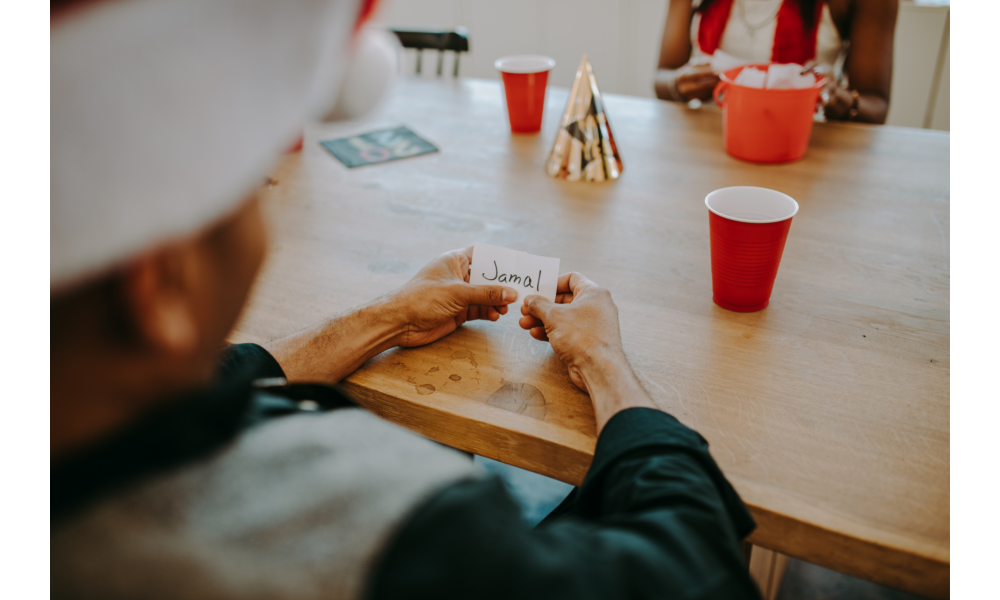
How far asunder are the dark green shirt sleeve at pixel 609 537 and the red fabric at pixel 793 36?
156 cm

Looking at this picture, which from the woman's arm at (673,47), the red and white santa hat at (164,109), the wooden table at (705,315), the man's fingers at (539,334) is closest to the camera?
the red and white santa hat at (164,109)

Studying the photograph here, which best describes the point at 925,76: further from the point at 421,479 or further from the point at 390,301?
the point at 421,479

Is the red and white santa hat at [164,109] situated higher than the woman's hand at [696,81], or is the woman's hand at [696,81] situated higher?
the woman's hand at [696,81]

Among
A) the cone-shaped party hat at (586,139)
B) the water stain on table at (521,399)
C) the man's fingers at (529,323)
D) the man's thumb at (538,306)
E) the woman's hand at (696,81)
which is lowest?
the water stain on table at (521,399)

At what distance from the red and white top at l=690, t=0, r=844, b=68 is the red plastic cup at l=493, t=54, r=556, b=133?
2.12 ft

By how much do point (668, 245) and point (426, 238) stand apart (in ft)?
1.36

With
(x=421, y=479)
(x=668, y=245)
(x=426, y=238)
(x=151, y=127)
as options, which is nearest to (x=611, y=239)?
(x=668, y=245)

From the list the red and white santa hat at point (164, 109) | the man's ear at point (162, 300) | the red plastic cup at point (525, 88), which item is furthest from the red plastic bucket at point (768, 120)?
the man's ear at point (162, 300)

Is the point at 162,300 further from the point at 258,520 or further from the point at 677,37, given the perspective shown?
the point at 677,37

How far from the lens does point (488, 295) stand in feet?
2.93

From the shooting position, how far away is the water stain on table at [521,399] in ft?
2.54

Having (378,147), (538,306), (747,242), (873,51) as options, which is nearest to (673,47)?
(873,51)

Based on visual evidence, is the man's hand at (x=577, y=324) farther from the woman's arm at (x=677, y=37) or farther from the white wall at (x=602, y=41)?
the white wall at (x=602, y=41)

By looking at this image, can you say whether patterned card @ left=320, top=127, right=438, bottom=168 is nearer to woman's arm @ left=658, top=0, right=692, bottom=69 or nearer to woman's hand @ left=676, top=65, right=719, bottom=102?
woman's hand @ left=676, top=65, right=719, bottom=102
